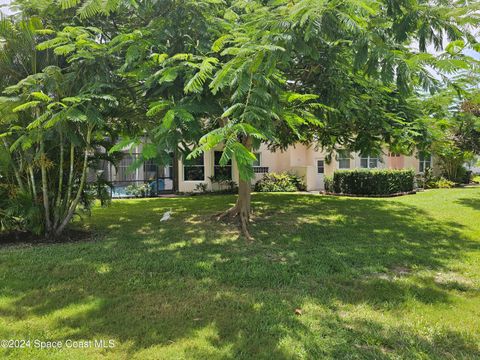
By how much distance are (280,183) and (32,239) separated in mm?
15348

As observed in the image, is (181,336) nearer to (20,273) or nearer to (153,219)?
(20,273)

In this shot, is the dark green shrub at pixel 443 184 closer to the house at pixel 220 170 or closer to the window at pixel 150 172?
the house at pixel 220 170

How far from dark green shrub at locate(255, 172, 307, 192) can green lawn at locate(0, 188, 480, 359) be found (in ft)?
38.3

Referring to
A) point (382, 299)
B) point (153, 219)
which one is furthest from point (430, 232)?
point (153, 219)

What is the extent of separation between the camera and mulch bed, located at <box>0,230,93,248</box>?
820 cm

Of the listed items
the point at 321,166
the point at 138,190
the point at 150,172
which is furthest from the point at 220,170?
the point at 321,166

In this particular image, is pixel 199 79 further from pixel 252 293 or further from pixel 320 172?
pixel 320 172

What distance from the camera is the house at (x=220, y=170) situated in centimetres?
2114

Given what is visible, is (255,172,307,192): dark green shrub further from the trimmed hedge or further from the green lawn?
the green lawn

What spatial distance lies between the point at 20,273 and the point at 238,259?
12.5 feet

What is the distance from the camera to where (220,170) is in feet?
70.3

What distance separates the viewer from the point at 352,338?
3.64 meters

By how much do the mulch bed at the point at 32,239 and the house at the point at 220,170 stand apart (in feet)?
36.6

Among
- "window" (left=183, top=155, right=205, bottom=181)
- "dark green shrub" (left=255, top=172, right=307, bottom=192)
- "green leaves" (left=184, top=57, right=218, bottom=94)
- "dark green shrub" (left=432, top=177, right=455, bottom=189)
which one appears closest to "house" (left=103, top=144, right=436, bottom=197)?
"window" (left=183, top=155, right=205, bottom=181)
